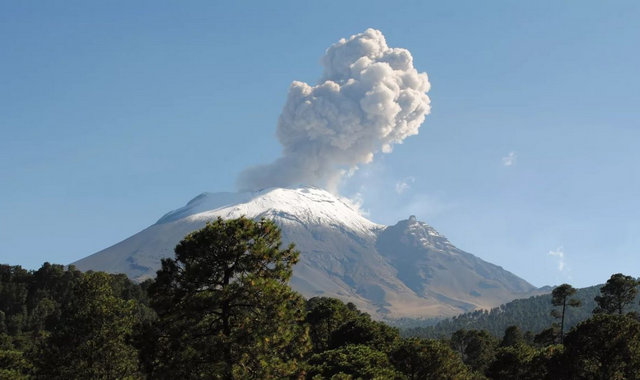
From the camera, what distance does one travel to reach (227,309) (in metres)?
21.7

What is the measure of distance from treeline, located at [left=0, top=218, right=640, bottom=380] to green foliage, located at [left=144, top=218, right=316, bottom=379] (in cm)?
4

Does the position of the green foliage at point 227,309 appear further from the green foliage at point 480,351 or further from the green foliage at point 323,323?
the green foliage at point 480,351

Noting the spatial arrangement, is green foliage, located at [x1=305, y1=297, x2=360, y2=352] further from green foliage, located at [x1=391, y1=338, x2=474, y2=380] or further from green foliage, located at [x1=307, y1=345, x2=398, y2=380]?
green foliage, located at [x1=307, y1=345, x2=398, y2=380]

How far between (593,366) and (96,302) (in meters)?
30.6

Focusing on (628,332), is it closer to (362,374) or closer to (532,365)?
(532,365)

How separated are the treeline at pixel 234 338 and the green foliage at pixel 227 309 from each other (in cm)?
4

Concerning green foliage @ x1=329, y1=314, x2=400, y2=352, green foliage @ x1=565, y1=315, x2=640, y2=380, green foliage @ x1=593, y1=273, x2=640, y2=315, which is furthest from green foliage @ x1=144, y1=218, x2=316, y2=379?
green foliage @ x1=593, y1=273, x2=640, y2=315

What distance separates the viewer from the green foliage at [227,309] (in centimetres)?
2072

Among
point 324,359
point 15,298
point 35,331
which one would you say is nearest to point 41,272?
point 15,298

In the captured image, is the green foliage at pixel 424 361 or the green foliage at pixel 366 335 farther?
the green foliage at pixel 366 335

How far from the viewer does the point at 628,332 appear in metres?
35.3

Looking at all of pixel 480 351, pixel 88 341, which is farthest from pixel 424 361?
pixel 480 351

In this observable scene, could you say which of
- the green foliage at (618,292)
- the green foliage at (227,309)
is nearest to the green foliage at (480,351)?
the green foliage at (618,292)

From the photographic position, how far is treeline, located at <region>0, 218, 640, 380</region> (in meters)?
20.9
